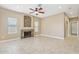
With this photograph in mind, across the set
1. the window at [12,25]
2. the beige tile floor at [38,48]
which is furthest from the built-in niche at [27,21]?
the beige tile floor at [38,48]

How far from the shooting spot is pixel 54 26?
8.29 meters

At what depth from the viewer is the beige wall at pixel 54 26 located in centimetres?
758

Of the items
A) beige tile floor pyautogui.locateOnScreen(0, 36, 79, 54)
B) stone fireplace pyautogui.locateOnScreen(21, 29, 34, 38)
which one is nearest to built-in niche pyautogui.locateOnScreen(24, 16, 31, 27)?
stone fireplace pyautogui.locateOnScreen(21, 29, 34, 38)

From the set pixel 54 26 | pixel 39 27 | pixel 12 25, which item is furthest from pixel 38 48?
pixel 39 27

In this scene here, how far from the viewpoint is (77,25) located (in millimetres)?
5688

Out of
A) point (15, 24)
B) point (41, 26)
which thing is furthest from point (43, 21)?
point (15, 24)

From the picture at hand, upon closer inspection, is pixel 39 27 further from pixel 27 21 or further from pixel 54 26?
pixel 54 26

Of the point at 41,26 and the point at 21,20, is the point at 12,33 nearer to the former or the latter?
the point at 21,20

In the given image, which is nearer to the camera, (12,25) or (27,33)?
(12,25)

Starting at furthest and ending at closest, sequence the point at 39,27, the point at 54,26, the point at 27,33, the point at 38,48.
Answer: the point at 39,27 < the point at 27,33 < the point at 54,26 < the point at 38,48

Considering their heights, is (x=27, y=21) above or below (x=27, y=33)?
above

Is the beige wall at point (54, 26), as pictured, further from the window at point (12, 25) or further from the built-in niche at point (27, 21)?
the window at point (12, 25)

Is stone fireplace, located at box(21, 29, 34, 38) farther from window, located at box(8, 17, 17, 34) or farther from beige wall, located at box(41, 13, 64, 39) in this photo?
window, located at box(8, 17, 17, 34)

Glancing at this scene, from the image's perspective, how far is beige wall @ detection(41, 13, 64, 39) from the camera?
24.9 feet
